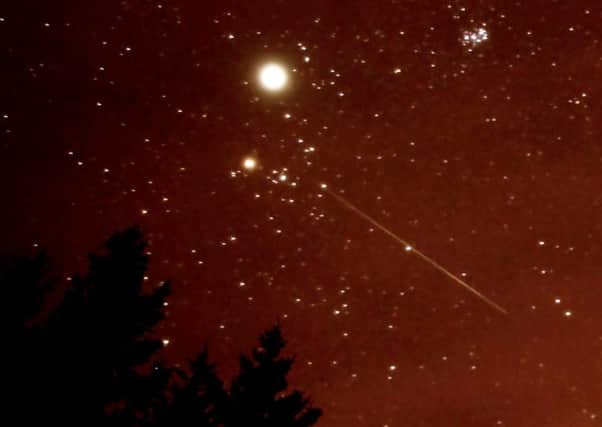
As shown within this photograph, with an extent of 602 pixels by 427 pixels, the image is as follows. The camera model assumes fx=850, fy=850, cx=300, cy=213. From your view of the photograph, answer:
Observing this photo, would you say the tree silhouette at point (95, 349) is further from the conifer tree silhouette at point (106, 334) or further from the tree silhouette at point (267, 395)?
the tree silhouette at point (267, 395)

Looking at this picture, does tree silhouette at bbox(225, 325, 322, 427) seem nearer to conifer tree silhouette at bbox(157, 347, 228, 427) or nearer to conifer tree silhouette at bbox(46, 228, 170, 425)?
conifer tree silhouette at bbox(157, 347, 228, 427)

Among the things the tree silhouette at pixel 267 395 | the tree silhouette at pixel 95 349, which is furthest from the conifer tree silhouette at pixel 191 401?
the tree silhouette at pixel 267 395

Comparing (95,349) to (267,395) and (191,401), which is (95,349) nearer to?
(191,401)

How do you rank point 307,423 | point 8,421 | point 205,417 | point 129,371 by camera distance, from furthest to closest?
1. point 307,423
2. point 205,417
3. point 129,371
4. point 8,421

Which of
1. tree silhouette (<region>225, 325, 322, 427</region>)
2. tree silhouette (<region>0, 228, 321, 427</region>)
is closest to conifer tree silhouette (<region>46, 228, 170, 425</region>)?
tree silhouette (<region>0, 228, 321, 427</region>)

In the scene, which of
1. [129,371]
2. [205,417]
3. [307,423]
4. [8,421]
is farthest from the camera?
[307,423]

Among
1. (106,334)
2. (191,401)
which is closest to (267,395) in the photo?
(191,401)

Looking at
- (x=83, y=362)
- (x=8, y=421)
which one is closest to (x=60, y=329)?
(x=83, y=362)

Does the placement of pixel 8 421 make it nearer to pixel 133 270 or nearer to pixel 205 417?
pixel 133 270

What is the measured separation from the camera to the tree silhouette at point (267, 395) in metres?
10.3

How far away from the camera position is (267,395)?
10.5m

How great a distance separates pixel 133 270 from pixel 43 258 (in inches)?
31.4

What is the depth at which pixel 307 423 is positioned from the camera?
10.3 meters

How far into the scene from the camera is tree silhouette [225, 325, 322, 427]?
33.7 feet
